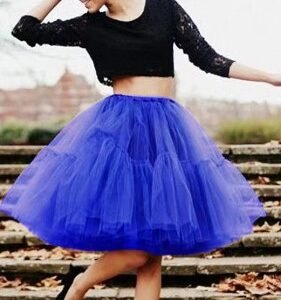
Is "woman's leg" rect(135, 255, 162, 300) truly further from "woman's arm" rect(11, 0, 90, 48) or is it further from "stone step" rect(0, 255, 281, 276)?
"stone step" rect(0, 255, 281, 276)

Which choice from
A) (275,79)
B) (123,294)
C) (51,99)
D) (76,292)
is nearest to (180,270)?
(123,294)

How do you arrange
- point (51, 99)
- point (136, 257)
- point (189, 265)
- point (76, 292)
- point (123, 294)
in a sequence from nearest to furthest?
point (136, 257)
point (76, 292)
point (123, 294)
point (189, 265)
point (51, 99)

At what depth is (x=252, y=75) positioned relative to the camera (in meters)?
2.82

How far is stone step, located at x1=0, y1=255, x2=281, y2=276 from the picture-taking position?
4219 mm

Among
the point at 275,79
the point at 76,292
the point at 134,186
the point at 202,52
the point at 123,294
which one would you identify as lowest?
the point at 123,294

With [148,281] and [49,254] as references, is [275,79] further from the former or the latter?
[49,254]

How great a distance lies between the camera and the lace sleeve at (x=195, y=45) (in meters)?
2.87

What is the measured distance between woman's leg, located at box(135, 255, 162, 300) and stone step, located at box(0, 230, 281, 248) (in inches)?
65.5

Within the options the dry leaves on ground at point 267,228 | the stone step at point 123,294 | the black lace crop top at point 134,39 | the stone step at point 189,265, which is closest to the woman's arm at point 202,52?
the black lace crop top at point 134,39

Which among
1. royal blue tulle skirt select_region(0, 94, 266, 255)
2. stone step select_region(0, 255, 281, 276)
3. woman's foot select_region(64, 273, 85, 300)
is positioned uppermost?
royal blue tulle skirt select_region(0, 94, 266, 255)

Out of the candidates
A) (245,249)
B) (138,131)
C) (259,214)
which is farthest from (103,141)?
(245,249)

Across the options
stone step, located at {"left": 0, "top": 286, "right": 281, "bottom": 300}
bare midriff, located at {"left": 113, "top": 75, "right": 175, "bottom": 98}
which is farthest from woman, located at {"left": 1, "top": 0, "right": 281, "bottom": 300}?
stone step, located at {"left": 0, "top": 286, "right": 281, "bottom": 300}

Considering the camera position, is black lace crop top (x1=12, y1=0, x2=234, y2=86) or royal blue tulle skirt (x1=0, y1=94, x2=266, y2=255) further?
black lace crop top (x1=12, y1=0, x2=234, y2=86)

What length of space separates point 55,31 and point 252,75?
0.77m
